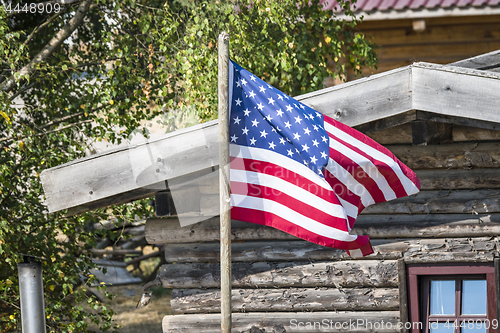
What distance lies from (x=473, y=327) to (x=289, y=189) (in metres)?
2.16

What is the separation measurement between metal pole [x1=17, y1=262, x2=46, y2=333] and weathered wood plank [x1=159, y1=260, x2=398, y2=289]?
0.97 m

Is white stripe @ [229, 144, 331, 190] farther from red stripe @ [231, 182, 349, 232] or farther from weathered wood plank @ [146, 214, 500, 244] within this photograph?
weathered wood plank @ [146, 214, 500, 244]

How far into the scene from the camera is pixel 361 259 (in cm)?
388

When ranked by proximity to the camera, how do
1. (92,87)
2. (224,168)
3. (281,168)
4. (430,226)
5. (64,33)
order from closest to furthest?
1. (224,168)
2. (281,168)
3. (430,226)
4. (92,87)
5. (64,33)

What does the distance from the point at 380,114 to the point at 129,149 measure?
1695mm

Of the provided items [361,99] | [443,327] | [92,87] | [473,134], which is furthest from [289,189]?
[92,87]

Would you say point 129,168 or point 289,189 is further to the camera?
point 129,168

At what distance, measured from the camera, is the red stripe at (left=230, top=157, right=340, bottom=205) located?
9.34ft

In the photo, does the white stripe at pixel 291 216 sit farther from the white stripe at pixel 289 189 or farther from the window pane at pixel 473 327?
the window pane at pixel 473 327

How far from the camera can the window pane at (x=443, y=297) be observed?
3906mm

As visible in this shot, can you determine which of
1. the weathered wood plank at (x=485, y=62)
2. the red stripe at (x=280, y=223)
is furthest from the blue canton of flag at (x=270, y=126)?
the weathered wood plank at (x=485, y=62)

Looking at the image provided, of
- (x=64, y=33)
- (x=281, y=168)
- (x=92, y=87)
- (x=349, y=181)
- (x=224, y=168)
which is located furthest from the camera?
(x=64, y=33)

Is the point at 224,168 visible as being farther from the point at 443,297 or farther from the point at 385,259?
the point at 443,297

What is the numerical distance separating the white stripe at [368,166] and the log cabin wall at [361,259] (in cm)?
87
